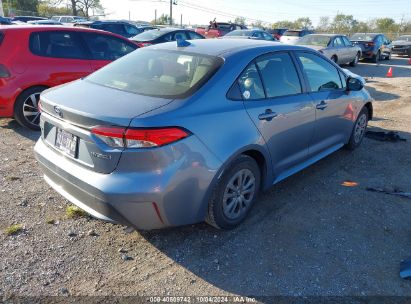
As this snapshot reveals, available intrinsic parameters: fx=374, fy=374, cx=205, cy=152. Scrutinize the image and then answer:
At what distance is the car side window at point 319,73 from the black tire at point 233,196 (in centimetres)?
141

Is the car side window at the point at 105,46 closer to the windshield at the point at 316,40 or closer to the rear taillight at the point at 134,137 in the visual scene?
the rear taillight at the point at 134,137

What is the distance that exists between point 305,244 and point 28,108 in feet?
15.5

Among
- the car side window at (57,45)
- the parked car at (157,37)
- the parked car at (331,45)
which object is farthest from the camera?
the parked car at (331,45)

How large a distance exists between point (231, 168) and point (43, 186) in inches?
88.8

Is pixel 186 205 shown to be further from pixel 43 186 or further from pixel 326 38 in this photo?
pixel 326 38

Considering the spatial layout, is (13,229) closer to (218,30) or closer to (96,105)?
(96,105)

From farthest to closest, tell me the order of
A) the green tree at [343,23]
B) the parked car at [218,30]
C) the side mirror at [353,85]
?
the green tree at [343,23], the parked car at [218,30], the side mirror at [353,85]

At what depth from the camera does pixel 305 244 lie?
327 cm

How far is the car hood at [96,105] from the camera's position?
2.67m

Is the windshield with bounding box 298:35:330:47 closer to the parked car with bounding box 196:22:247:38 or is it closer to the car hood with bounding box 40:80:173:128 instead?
the parked car with bounding box 196:22:247:38

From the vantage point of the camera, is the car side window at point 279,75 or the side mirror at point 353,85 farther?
the side mirror at point 353,85

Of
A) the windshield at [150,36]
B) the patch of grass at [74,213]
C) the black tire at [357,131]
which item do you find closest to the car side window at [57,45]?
the patch of grass at [74,213]

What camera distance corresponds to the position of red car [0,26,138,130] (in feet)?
18.4

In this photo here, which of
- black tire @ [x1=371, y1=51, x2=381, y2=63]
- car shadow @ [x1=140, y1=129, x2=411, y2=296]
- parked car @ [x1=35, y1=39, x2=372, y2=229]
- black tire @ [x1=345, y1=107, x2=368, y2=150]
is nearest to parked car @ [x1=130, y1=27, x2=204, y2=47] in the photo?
black tire @ [x1=345, y1=107, x2=368, y2=150]
